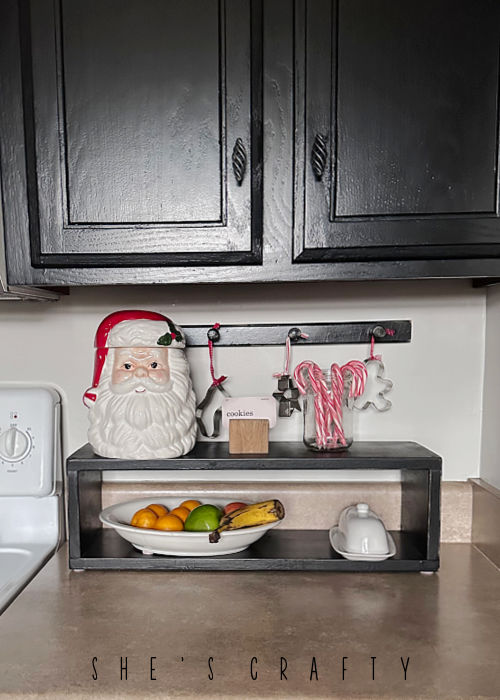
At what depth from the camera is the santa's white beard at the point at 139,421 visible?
1.07 m

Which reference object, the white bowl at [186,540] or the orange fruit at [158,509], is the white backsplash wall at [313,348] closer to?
the orange fruit at [158,509]

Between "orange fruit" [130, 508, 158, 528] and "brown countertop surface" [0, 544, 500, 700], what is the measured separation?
98 mm

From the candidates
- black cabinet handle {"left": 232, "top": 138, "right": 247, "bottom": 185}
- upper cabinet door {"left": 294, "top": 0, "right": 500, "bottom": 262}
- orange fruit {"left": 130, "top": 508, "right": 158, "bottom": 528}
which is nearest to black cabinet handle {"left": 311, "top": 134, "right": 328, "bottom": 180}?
upper cabinet door {"left": 294, "top": 0, "right": 500, "bottom": 262}

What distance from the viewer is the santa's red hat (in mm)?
1087

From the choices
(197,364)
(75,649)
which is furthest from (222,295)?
(75,649)

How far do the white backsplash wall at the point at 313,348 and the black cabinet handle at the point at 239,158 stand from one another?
0.37 metres

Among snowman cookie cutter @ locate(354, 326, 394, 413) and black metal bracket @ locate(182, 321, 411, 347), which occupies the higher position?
black metal bracket @ locate(182, 321, 411, 347)

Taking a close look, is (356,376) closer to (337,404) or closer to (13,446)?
(337,404)

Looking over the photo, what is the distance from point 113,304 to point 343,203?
0.62m

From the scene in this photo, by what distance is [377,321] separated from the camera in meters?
1.26

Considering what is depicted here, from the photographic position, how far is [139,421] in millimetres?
1070

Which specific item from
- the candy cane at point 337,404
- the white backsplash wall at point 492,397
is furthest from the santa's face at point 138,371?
the white backsplash wall at point 492,397

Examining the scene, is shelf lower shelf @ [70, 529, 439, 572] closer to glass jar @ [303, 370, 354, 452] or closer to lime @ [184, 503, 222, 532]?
lime @ [184, 503, 222, 532]

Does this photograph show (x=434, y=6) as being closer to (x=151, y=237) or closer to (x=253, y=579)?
(x=151, y=237)
